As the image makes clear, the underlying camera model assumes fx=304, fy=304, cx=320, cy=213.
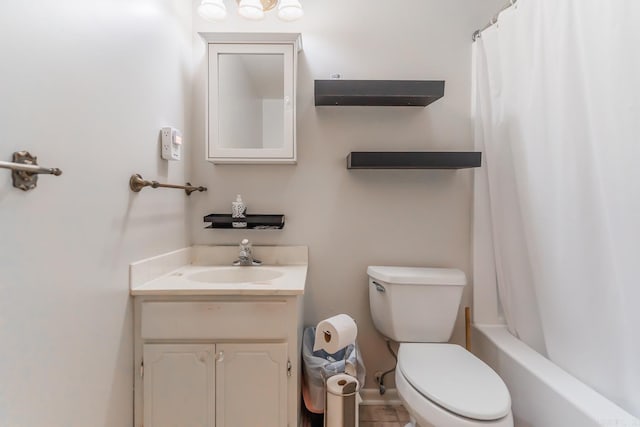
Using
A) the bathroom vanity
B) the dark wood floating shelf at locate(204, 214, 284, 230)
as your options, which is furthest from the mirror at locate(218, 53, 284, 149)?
the bathroom vanity

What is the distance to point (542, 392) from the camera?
1.18 m

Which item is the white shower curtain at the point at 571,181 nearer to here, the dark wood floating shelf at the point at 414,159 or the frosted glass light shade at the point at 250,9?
the dark wood floating shelf at the point at 414,159

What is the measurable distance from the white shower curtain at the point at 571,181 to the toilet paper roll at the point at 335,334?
2.75ft

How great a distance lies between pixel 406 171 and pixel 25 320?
1623 mm

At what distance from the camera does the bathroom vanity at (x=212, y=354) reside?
1.19 meters

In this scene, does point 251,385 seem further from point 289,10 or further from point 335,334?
point 289,10

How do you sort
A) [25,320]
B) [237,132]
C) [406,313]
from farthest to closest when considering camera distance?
[237,132]
[406,313]
[25,320]

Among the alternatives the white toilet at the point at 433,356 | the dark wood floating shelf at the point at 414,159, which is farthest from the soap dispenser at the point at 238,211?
the white toilet at the point at 433,356

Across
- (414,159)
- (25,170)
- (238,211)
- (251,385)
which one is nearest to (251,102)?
(238,211)

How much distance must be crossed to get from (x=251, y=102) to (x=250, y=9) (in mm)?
434

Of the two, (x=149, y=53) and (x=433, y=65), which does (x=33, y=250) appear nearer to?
(x=149, y=53)

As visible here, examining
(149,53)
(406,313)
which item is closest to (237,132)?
(149,53)

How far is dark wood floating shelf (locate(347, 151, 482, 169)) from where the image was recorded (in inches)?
59.9

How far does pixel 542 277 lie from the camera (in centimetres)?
127
